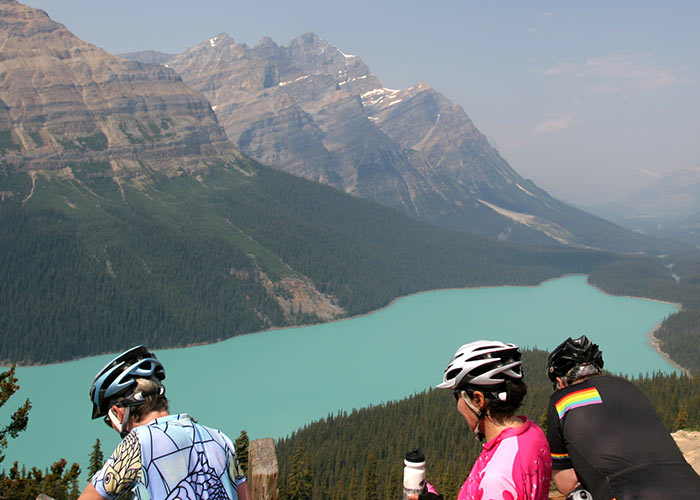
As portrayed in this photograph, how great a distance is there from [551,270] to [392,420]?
497 feet

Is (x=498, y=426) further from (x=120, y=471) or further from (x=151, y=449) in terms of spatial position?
(x=120, y=471)

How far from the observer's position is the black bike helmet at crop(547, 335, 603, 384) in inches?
230

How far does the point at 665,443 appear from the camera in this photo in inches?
200

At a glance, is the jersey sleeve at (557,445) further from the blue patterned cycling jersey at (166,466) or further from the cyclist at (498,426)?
the blue patterned cycling jersey at (166,466)

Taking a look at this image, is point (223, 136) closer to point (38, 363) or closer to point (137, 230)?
point (137, 230)

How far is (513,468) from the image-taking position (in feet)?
15.2

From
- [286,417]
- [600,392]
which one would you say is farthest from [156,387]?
[286,417]

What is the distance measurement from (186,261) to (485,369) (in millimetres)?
124490

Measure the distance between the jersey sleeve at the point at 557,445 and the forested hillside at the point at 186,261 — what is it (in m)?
94.4

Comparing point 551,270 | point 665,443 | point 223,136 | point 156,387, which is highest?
point 223,136

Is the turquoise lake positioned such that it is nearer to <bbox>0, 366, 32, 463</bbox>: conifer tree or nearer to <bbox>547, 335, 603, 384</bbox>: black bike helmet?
<bbox>0, 366, 32, 463</bbox>: conifer tree

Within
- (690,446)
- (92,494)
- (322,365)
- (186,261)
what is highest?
(92,494)

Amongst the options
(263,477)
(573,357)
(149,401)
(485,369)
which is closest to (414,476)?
(485,369)

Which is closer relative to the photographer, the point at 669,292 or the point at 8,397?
the point at 8,397
